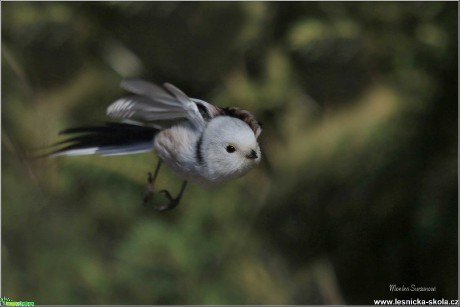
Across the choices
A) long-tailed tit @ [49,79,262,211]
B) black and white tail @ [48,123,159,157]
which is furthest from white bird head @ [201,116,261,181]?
black and white tail @ [48,123,159,157]

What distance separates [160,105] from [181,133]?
53 mm

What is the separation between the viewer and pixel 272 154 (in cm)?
115

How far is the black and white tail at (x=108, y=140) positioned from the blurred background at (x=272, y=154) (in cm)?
2

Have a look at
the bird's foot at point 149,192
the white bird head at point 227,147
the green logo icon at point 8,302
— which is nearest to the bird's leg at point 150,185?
the bird's foot at point 149,192

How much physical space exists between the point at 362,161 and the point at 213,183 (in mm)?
273

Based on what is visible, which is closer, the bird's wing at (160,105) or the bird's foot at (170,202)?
the bird's wing at (160,105)

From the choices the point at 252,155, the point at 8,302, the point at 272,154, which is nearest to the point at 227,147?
the point at 252,155

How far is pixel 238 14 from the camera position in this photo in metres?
1.17

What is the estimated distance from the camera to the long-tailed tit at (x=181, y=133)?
1.01m

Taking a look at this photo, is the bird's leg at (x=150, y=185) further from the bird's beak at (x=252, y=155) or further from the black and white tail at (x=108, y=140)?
the bird's beak at (x=252, y=155)

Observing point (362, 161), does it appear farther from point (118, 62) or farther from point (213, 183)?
point (118, 62)

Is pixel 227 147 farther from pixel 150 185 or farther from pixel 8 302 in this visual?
pixel 8 302

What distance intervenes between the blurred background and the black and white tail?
19mm

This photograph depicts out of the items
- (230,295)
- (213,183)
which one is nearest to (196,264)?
(230,295)
